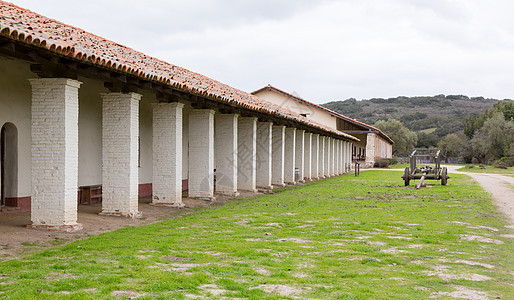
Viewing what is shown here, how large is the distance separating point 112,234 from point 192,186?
Result: 749cm

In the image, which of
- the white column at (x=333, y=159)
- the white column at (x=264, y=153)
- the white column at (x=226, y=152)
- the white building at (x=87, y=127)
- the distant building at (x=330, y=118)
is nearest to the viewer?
the white building at (x=87, y=127)

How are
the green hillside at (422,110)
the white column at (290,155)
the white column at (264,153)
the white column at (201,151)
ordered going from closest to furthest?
the white column at (201,151) → the white column at (264,153) → the white column at (290,155) → the green hillside at (422,110)

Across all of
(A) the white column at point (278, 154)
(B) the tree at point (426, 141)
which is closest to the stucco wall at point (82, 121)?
(A) the white column at point (278, 154)

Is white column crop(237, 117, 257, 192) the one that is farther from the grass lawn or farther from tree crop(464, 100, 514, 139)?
tree crop(464, 100, 514, 139)

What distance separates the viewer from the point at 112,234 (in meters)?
10.1

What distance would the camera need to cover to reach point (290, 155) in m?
28.1

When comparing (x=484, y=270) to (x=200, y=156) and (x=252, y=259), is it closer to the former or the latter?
(x=252, y=259)

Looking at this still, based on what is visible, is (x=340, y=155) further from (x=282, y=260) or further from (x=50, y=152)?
(x=282, y=260)

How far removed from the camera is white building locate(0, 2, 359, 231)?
10180 mm

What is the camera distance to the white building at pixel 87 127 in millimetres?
10180

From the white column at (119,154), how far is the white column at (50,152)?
2.38 metres

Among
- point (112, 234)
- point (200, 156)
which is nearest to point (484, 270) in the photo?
point (112, 234)

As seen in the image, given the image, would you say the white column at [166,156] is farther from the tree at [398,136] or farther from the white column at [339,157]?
the tree at [398,136]

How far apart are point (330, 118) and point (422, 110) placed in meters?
103
